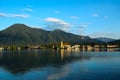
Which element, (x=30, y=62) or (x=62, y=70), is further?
(x=30, y=62)

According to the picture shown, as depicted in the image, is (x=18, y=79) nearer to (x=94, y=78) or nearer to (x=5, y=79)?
(x=5, y=79)

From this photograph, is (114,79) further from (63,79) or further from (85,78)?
(63,79)

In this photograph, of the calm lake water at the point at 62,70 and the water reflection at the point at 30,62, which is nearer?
the calm lake water at the point at 62,70

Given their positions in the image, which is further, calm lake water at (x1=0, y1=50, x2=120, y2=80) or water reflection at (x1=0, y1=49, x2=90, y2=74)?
water reflection at (x1=0, y1=49, x2=90, y2=74)

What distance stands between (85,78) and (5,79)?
35.9 ft

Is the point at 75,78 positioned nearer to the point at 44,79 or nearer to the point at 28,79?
the point at 44,79

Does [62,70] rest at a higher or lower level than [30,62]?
lower

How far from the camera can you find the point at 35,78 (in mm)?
30953

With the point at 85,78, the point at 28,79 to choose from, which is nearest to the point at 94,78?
the point at 85,78

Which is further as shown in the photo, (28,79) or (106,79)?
(28,79)

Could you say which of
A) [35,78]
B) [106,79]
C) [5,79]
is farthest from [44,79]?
[106,79]

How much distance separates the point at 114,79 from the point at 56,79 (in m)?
7.28

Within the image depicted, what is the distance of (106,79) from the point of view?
94.2 feet

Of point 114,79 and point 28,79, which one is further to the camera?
point 28,79
